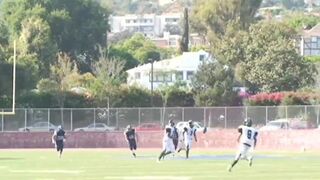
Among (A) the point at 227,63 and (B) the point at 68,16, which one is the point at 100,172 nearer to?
(A) the point at 227,63

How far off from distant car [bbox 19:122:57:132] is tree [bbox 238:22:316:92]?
73.7 ft

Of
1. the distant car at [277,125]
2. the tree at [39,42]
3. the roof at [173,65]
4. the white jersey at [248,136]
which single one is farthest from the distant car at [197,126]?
the roof at [173,65]

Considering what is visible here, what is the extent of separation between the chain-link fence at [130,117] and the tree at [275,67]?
1782cm

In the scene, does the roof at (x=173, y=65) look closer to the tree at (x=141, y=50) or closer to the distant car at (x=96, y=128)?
the tree at (x=141, y=50)

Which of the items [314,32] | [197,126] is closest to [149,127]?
[197,126]

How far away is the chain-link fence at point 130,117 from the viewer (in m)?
61.3

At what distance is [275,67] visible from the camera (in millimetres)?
80438

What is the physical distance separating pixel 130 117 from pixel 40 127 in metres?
5.41

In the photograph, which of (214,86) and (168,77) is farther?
(168,77)

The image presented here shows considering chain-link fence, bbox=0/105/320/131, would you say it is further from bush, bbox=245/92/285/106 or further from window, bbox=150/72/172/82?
window, bbox=150/72/172/82

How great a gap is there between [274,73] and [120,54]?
52.1m

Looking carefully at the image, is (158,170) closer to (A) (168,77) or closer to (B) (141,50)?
(A) (168,77)

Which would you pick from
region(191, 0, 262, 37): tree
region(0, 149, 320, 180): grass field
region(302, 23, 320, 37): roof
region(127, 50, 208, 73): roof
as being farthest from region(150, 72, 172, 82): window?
region(0, 149, 320, 180): grass field

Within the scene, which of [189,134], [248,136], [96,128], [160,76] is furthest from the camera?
[160,76]
